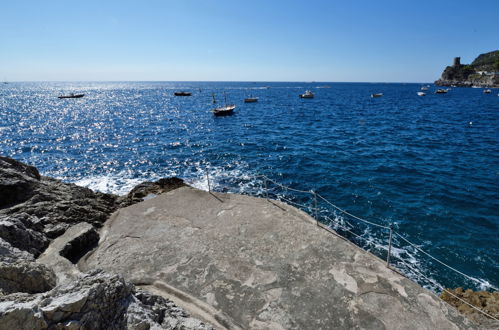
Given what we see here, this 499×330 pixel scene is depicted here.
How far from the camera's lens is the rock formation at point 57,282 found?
3062mm

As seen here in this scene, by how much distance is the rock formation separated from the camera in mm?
3062

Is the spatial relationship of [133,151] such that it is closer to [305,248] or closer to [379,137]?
[305,248]

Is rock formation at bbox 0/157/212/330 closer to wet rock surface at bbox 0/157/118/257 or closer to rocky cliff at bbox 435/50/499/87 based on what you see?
wet rock surface at bbox 0/157/118/257

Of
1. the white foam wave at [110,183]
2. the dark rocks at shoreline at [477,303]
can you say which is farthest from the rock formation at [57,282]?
the white foam wave at [110,183]

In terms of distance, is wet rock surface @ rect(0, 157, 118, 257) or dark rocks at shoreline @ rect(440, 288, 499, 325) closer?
dark rocks at shoreline @ rect(440, 288, 499, 325)

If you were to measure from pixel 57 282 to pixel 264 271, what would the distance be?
4426mm

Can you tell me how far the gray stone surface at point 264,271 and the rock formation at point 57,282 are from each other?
2.50 ft

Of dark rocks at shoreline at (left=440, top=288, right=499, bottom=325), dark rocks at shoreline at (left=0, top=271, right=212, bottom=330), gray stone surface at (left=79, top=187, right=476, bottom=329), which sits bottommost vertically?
dark rocks at shoreline at (left=440, top=288, right=499, bottom=325)

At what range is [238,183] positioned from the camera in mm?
17688

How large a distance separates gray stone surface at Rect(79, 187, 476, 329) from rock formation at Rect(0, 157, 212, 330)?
76 centimetres

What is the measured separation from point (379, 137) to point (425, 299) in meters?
27.5

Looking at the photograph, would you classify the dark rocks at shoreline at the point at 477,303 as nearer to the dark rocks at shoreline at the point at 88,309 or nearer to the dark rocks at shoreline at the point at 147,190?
the dark rocks at shoreline at the point at 88,309

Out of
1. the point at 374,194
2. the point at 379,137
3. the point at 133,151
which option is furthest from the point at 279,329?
the point at 379,137

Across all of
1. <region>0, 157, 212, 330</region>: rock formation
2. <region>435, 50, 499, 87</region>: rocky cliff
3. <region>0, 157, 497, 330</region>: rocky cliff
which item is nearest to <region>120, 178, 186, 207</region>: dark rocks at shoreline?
<region>0, 157, 497, 330</region>: rocky cliff
